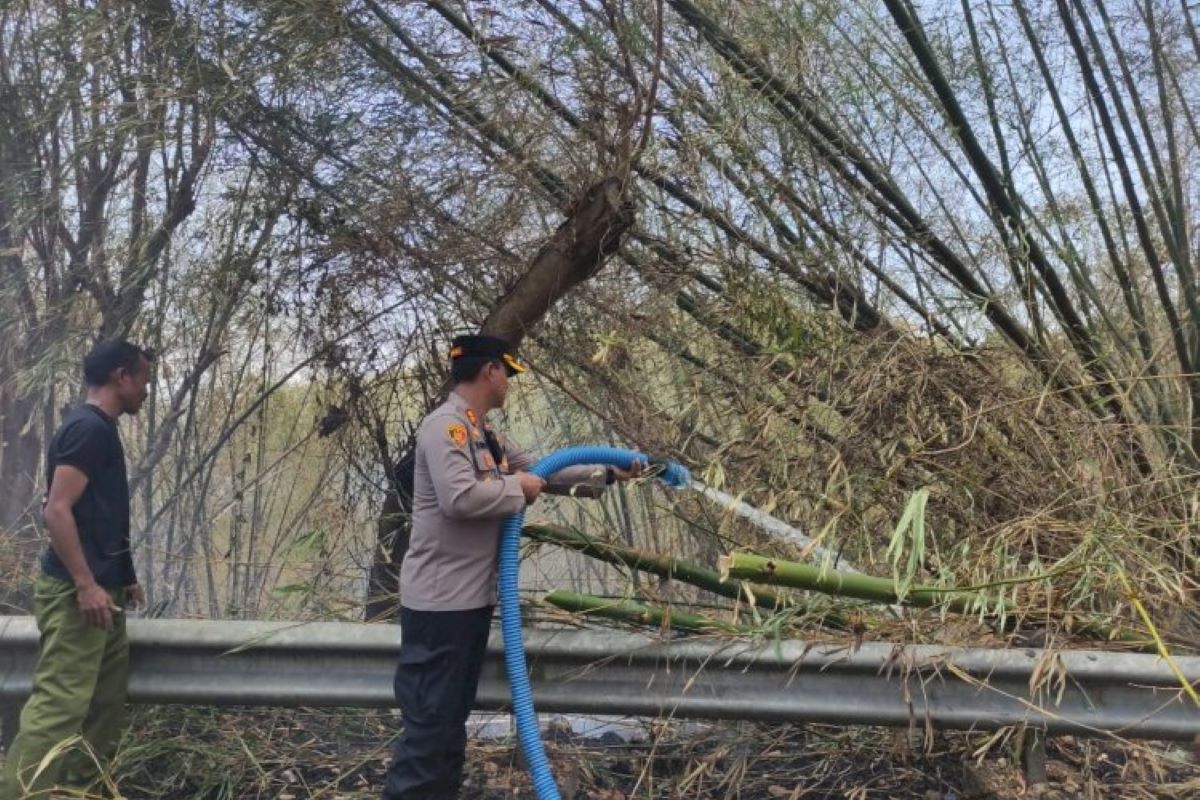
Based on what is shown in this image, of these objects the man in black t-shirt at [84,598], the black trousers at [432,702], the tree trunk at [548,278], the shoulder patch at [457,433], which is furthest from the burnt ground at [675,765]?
the shoulder patch at [457,433]

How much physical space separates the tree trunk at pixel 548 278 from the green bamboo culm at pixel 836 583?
4.74 ft

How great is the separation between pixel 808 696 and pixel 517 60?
8.61ft

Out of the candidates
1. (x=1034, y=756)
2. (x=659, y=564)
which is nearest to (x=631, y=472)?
(x=659, y=564)

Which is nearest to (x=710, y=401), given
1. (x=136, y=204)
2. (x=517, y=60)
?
(x=517, y=60)

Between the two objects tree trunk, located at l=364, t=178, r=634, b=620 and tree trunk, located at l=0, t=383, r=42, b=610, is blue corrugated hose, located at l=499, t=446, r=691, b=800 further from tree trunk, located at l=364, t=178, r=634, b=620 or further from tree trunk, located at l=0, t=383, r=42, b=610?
tree trunk, located at l=0, t=383, r=42, b=610

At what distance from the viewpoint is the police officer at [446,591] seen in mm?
2688

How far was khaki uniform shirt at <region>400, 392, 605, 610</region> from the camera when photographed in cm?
272

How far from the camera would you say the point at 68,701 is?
2.85m

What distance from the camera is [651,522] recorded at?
3.93m

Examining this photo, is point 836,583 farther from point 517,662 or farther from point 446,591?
point 446,591

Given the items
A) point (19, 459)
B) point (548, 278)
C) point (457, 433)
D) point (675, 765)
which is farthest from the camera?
point (19, 459)

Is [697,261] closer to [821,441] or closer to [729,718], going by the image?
[821,441]

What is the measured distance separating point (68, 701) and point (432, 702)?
100 centimetres

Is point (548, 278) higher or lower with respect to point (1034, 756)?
higher
